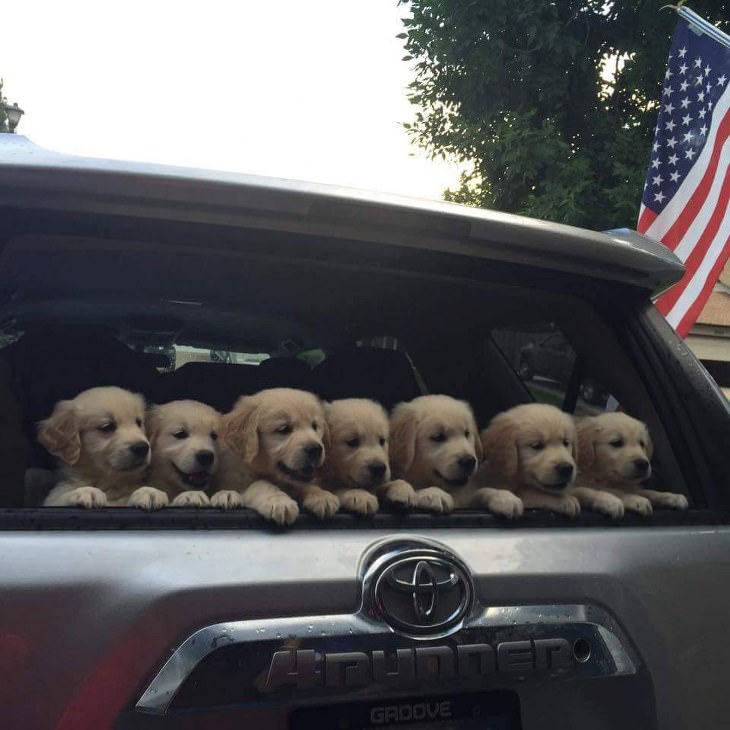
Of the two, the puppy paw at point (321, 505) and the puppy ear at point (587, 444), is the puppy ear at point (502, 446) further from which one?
the puppy paw at point (321, 505)

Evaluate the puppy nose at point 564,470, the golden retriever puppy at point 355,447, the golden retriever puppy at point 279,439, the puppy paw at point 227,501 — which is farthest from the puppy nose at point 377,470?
the puppy nose at point 564,470

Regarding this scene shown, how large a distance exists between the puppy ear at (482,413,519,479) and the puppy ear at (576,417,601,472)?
0.28m

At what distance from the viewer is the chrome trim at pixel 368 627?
1.37m

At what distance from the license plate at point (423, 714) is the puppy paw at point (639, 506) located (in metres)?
0.69

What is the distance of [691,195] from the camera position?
7.20 meters

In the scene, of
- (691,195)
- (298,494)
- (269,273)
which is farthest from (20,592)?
(691,195)

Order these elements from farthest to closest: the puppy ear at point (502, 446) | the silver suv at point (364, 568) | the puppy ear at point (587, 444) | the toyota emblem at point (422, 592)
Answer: the puppy ear at point (587, 444)
the puppy ear at point (502, 446)
the toyota emblem at point (422, 592)
the silver suv at point (364, 568)

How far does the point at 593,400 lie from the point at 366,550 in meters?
1.65

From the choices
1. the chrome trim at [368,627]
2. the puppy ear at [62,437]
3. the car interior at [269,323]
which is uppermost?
the car interior at [269,323]

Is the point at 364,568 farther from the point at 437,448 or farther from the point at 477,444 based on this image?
the point at 477,444

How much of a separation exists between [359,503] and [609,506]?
711 mm

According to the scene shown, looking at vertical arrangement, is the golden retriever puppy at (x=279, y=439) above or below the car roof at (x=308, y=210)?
below

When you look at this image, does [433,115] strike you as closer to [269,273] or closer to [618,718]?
[269,273]

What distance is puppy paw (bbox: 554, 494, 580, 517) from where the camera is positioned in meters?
2.07
